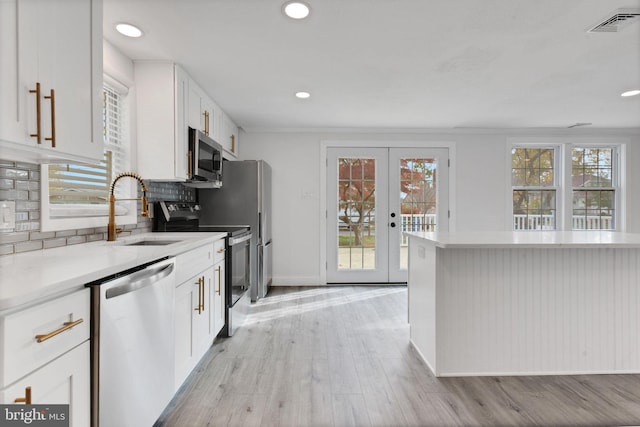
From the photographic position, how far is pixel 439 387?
2133 mm

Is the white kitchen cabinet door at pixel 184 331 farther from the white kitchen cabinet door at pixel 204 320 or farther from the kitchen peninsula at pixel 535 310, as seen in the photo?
the kitchen peninsula at pixel 535 310

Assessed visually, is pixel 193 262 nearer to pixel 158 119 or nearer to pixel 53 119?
pixel 53 119

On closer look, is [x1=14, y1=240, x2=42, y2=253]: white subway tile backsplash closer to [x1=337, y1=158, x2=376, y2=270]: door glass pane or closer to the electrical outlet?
the electrical outlet

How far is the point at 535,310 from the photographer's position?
2.29 metres

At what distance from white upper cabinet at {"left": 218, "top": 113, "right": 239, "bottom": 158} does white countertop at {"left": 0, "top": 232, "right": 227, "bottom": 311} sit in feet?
7.21

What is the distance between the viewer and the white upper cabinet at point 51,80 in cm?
128

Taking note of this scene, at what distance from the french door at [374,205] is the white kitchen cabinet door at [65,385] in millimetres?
3850

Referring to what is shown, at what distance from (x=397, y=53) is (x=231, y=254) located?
77.7 inches

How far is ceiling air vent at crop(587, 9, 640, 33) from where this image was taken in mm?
1975

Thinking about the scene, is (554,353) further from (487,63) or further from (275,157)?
(275,157)

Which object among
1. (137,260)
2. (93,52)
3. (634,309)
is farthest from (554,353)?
(93,52)

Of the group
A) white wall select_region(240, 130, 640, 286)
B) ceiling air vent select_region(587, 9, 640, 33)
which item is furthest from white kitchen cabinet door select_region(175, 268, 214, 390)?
ceiling air vent select_region(587, 9, 640, 33)

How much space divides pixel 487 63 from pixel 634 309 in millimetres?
1936

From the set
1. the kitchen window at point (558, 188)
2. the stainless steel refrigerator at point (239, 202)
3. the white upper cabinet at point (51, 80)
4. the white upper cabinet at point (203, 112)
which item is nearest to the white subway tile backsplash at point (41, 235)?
the white upper cabinet at point (51, 80)
